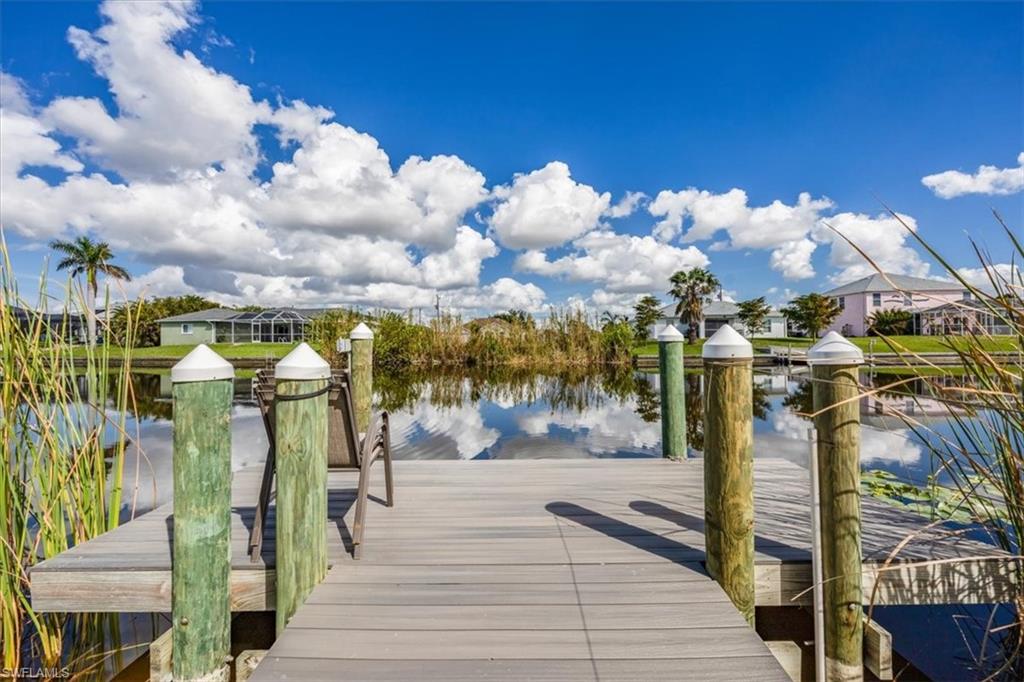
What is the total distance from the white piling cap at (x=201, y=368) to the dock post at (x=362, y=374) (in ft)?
8.24

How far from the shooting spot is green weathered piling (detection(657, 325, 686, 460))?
12.4ft

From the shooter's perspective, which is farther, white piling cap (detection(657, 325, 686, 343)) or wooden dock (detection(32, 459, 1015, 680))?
white piling cap (detection(657, 325, 686, 343))

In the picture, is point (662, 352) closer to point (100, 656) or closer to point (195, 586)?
point (195, 586)

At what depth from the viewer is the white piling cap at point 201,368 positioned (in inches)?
67.6

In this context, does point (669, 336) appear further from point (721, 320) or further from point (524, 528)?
point (721, 320)

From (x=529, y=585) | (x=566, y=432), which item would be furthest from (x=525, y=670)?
(x=566, y=432)

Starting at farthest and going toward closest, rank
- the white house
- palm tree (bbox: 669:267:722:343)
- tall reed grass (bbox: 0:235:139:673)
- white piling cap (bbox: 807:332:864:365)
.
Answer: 1. the white house
2. palm tree (bbox: 669:267:722:343)
3. tall reed grass (bbox: 0:235:139:673)
4. white piling cap (bbox: 807:332:864:365)

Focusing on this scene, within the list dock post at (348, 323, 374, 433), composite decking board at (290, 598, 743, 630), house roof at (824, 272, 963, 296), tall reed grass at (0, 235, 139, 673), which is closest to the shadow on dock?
composite decking board at (290, 598, 743, 630)

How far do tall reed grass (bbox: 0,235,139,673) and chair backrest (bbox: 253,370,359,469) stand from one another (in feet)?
1.67

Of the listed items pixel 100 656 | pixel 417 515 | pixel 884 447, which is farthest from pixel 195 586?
pixel 884 447

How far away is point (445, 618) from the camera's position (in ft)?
5.89

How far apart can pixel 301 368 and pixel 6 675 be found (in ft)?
6.35

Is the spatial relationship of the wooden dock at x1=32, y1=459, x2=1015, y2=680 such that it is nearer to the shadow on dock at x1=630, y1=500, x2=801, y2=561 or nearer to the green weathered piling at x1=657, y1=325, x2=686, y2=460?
the shadow on dock at x1=630, y1=500, x2=801, y2=561

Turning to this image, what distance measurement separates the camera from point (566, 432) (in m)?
7.98
